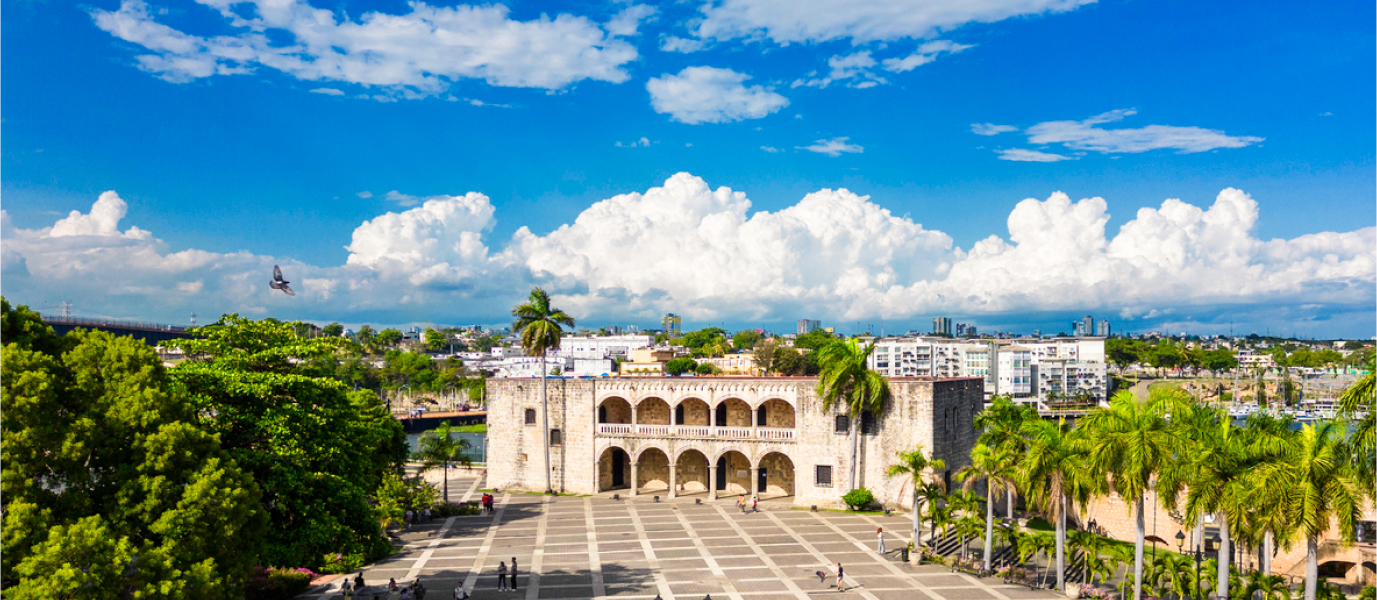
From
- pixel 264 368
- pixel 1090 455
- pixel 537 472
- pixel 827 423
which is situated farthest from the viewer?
pixel 537 472

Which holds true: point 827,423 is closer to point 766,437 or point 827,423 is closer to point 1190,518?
point 766,437

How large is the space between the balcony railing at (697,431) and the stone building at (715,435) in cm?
7

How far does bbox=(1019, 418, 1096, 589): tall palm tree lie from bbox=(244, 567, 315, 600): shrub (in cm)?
2771

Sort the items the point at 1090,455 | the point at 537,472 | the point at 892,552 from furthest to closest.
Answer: the point at 537,472, the point at 892,552, the point at 1090,455

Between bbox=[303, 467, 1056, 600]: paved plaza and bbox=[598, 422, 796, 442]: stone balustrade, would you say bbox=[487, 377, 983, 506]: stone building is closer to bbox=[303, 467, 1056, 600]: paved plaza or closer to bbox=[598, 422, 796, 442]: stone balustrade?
bbox=[598, 422, 796, 442]: stone balustrade

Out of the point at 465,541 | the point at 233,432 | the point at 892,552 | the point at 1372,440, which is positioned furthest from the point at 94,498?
the point at 892,552

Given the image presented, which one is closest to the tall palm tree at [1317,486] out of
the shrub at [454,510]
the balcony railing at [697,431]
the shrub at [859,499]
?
the shrub at [859,499]

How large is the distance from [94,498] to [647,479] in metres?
41.8

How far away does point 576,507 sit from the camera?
53875 mm

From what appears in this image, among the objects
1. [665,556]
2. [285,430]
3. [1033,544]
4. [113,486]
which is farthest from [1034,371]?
[113,486]

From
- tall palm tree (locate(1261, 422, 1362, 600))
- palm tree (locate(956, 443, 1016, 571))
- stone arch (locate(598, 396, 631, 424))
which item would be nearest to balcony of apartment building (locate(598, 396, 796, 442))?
stone arch (locate(598, 396, 631, 424))

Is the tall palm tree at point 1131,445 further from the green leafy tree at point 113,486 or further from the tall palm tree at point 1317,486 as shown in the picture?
the green leafy tree at point 113,486

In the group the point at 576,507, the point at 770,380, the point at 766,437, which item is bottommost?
the point at 576,507

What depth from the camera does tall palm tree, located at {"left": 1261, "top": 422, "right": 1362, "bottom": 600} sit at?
2209 centimetres
